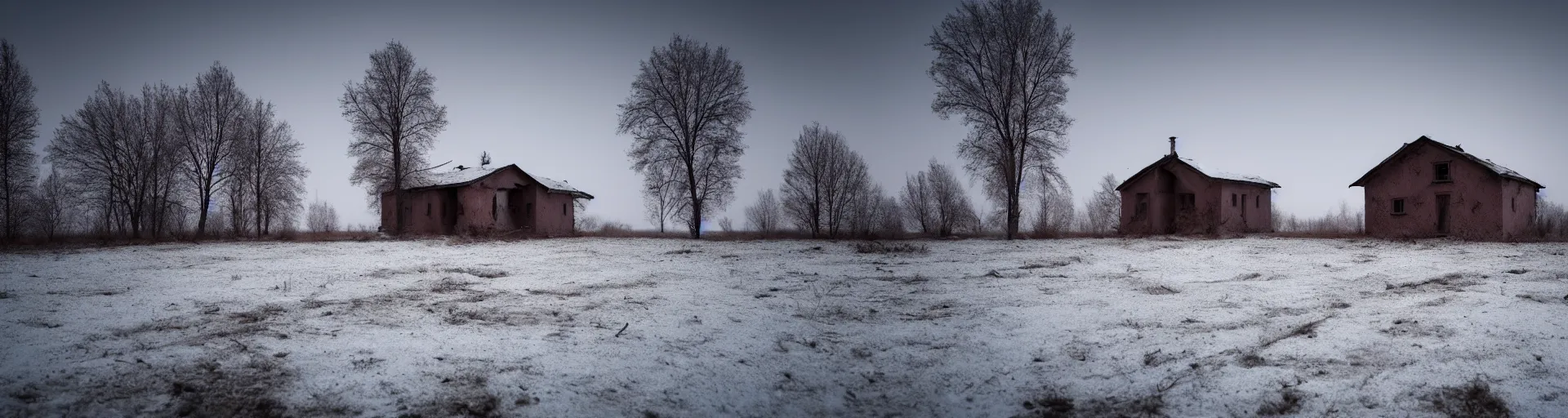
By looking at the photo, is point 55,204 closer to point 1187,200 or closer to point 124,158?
point 124,158

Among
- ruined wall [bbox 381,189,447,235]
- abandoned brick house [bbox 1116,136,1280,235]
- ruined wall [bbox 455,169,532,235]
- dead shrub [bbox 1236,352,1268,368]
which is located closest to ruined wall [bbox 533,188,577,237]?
ruined wall [bbox 455,169,532,235]

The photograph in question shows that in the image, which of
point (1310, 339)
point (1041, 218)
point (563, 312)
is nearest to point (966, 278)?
point (1310, 339)

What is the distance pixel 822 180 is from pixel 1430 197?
78.1 ft

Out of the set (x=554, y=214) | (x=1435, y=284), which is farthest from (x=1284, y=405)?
(x=554, y=214)

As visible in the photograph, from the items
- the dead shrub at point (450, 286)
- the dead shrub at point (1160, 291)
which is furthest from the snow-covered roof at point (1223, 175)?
the dead shrub at point (450, 286)

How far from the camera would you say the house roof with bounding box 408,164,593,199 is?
3175 centimetres

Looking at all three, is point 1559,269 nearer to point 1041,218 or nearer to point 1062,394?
point 1062,394

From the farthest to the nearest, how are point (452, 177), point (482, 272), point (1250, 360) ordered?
point (452, 177) < point (482, 272) < point (1250, 360)

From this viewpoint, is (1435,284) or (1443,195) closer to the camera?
(1435,284)

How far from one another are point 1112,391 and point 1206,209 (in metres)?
27.7

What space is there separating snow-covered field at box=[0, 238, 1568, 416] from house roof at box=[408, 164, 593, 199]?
66.4 feet

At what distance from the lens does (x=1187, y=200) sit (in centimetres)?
3127

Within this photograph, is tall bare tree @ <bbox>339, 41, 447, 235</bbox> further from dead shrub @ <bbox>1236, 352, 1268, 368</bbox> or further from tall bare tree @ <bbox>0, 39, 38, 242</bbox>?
dead shrub @ <bbox>1236, 352, 1268, 368</bbox>

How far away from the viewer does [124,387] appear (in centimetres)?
534
